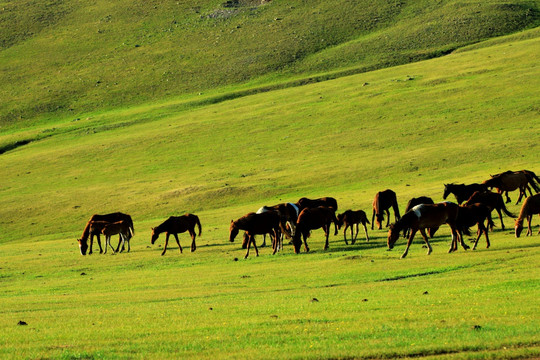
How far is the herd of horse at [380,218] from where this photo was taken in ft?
75.2

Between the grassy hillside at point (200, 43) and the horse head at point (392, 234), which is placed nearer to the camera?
the horse head at point (392, 234)

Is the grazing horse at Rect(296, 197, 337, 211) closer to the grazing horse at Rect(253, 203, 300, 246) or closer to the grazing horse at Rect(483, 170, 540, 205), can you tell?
the grazing horse at Rect(253, 203, 300, 246)

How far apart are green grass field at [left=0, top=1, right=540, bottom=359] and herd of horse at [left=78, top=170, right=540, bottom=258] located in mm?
778

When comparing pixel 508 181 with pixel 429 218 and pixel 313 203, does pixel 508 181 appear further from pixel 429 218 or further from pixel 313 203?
pixel 429 218

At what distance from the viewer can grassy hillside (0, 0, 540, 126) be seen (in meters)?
102

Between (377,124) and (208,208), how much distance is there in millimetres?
23627

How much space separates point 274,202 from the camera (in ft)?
141

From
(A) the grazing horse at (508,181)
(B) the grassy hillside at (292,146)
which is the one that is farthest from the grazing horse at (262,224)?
(B) the grassy hillside at (292,146)

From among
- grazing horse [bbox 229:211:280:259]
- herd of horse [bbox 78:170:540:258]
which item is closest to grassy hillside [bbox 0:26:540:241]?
herd of horse [bbox 78:170:540:258]

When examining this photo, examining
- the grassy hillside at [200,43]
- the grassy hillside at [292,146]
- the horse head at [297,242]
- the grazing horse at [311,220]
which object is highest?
the grassy hillside at [200,43]

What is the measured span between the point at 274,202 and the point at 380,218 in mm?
12422

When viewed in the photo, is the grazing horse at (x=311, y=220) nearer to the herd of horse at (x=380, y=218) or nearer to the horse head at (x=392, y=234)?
the herd of horse at (x=380, y=218)

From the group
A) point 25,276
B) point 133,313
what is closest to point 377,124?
point 25,276

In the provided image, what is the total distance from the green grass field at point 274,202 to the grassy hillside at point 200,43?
233cm
